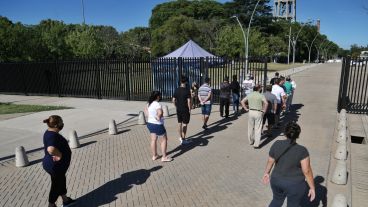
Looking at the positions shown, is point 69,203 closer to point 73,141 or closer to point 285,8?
point 73,141

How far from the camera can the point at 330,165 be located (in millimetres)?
7109

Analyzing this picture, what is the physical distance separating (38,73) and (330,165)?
17.5 meters

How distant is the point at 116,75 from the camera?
54.3 feet

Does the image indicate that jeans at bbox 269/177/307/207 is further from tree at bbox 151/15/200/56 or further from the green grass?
tree at bbox 151/15/200/56

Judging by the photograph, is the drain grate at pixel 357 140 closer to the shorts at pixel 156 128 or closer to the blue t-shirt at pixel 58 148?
the shorts at pixel 156 128

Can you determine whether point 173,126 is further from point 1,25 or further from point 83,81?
point 1,25

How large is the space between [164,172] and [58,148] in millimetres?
2691

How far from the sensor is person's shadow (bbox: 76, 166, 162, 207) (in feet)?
18.2

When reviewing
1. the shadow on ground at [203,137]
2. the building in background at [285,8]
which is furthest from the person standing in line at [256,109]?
the building in background at [285,8]

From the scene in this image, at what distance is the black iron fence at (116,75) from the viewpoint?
595 inches

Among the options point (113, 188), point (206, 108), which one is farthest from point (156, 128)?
point (206, 108)

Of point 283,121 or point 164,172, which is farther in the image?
point 283,121

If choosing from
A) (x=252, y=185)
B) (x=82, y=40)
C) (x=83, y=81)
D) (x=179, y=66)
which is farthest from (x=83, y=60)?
(x=82, y=40)

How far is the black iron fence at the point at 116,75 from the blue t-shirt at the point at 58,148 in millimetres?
10525
